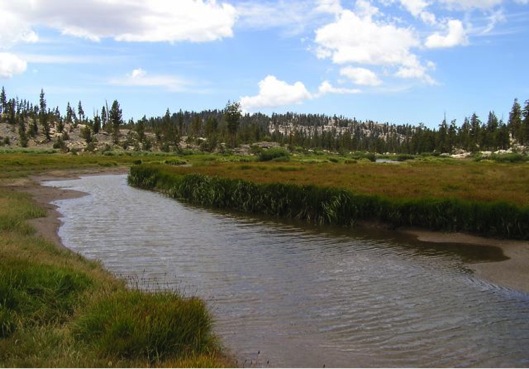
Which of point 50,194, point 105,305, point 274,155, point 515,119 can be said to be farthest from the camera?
point 515,119

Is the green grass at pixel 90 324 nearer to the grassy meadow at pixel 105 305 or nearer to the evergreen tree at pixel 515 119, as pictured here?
the grassy meadow at pixel 105 305

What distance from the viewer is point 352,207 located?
27.7 metres

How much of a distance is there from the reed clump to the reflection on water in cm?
227

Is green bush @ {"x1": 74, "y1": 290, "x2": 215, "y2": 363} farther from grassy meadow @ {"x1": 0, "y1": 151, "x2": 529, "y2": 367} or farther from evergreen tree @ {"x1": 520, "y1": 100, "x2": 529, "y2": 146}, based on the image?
evergreen tree @ {"x1": 520, "y1": 100, "x2": 529, "y2": 146}

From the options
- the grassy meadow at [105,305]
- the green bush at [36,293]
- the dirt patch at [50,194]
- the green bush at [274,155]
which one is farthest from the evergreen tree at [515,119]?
the green bush at [36,293]

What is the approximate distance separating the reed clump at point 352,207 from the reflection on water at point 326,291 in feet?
7.46

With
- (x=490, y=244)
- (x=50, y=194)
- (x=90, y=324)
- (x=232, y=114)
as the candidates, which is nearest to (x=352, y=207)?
(x=490, y=244)

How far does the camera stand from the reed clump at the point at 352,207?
74.6 ft

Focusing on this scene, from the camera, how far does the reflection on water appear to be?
9.91 metres

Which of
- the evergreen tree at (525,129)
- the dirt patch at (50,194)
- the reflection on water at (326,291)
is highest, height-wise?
the evergreen tree at (525,129)

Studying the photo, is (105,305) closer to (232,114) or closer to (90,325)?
(90,325)

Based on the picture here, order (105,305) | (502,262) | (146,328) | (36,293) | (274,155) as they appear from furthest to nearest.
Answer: (274,155), (502,262), (36,293), (105,305), (146,328)

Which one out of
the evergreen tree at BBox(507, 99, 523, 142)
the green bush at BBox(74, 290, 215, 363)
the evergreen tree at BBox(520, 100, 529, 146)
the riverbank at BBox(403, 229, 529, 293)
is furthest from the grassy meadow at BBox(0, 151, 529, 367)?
the evergreen tree at BBox(507, 99, 523, 142)

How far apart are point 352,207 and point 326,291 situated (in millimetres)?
13931
